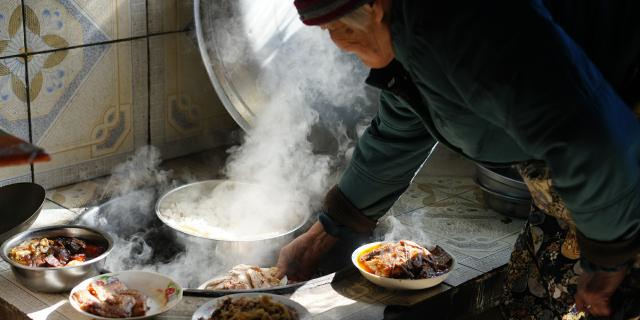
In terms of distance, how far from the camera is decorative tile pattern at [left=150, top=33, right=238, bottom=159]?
3678 millimetres

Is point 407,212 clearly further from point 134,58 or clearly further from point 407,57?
point 407,57

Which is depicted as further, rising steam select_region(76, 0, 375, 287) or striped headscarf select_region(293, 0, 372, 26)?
rising steam select_region(76, 0, 375, 287)

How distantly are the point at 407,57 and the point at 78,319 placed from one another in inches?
50.4

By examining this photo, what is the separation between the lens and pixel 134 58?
3.55m

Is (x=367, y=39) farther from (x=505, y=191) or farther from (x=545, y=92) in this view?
(x=505, y=191)

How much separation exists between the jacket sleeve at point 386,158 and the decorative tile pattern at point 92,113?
4.24 ft

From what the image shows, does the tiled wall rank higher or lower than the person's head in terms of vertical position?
lower

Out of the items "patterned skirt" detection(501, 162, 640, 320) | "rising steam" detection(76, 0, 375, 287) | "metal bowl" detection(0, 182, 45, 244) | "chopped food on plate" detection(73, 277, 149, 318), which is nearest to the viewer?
"patterned skirt" detection(501, 162, 640, 320)

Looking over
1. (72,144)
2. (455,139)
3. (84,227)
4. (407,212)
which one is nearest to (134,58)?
(72,144)

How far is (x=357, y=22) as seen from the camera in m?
1.91

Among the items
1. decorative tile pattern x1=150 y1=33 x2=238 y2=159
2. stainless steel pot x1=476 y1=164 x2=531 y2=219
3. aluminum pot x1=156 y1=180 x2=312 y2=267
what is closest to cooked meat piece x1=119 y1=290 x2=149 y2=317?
aluminum pot x1=156 y1=180 x2=312 y2=267

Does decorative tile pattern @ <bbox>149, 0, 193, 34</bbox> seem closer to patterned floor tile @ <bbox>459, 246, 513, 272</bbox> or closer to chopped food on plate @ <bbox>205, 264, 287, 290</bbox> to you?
chopped food on plate @ <bbox>205, 264, 287, 290</bbox>

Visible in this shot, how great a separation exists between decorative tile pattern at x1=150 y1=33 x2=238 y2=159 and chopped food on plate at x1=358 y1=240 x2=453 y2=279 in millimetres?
1391

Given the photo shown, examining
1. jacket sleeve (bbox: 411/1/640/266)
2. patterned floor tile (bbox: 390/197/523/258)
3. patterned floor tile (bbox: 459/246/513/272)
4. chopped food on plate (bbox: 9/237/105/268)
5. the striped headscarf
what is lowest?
patterned floor tile (bbox: 390/197/523/258)
